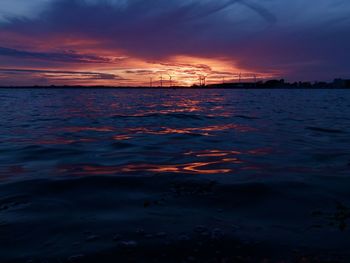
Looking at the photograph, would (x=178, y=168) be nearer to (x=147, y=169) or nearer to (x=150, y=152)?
(x=147, y=169)

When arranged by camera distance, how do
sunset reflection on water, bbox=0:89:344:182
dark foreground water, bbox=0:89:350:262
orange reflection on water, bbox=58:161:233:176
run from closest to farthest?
dark foreground water, bbox=0:89:350:262 → orange reflection on water, bbox=58:161:233:176 → sunset reflection on water, bbox=0:89:344:182

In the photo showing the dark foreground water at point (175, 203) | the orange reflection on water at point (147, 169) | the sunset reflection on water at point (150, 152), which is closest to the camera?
the dark foreground water at point (175, 203)

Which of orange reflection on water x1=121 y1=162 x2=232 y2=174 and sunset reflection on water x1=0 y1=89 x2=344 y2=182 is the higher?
orange reflection on water x1=121 y1=162 x2=232 y2=174

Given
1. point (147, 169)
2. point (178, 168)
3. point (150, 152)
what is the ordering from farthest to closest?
point (150, 152) → point (178, 168) → point (147, 169)

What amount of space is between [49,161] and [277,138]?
39.3 feet

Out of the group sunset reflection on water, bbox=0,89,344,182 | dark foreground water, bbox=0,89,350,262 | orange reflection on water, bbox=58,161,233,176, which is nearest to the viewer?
dark foreground water, bbox=0,89,350,262

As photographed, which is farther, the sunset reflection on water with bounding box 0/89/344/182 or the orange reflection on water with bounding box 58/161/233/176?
the sunset reflection on water with bounding box 0/89/344/182

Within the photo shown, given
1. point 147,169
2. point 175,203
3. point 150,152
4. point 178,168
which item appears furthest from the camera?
point 150,152

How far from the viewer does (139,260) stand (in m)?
4.98

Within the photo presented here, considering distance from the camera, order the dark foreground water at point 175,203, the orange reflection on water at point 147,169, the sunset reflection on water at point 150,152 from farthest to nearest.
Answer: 1. the sunset reflection on water at point 150,152
2. the orange reflection on water at point 147,169
3. the dark foreground water at point 175,203

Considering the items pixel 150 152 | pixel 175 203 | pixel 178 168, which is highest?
pixel 175 203

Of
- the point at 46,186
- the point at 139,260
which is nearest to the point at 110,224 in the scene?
the point at 139,260

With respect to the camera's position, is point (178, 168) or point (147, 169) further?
point (178, 168)

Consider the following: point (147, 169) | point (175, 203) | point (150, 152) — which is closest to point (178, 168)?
point (147, 169)
